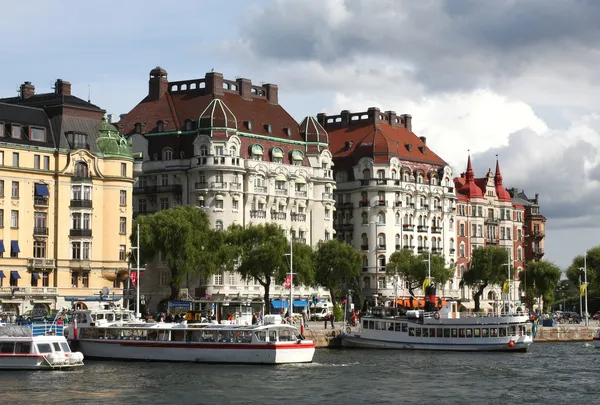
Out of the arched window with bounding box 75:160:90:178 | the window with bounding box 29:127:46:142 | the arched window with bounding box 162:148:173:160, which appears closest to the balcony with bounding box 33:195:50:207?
the arched window with bounding box 75:160:90:178

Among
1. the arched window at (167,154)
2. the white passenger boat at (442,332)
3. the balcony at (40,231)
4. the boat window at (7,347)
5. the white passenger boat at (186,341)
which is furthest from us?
the arched window at (167,154)

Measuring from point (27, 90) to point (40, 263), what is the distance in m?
27.0

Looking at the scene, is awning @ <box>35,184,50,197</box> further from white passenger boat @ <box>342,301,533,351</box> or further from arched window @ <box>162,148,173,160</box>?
white passenger boat @ <box>342,301,533,351</box>

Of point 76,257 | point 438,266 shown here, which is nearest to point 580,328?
point 438,266

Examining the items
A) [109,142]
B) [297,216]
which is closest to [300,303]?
[297,216]

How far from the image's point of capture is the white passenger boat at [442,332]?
447ft

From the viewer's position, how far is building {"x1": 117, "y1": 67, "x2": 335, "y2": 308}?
570ft

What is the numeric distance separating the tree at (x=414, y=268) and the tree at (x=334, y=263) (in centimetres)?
1533

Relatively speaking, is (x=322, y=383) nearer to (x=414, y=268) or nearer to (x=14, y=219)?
(x=14, y=219)

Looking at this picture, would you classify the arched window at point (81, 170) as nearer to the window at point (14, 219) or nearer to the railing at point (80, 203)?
the railing at point (80, 203)

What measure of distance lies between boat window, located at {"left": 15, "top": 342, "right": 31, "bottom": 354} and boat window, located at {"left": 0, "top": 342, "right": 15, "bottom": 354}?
0.31m

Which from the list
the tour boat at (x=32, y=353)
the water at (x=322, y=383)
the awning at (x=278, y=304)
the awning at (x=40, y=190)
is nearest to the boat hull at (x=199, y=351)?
the water at (x=322, y=383)

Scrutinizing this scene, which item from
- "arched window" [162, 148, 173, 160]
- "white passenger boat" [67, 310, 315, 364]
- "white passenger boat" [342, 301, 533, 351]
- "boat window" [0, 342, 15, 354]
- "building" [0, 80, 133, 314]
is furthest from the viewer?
"arched window" [162, 148, 173, 160]

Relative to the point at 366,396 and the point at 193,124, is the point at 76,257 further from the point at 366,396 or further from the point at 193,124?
the point at 366,396
